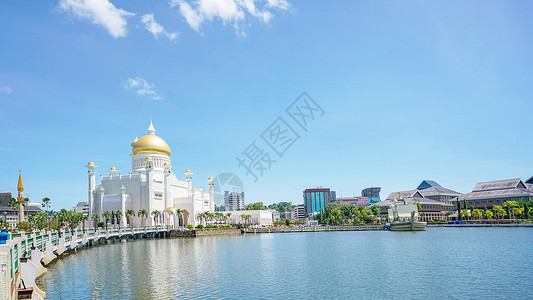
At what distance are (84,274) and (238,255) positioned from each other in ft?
46.0

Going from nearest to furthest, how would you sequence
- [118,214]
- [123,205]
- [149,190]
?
[118,214] < [123,205] < [149,190]

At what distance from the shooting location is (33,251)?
25828 mm

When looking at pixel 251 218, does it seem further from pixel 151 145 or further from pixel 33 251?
pixel 33 251

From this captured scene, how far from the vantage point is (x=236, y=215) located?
368 feet

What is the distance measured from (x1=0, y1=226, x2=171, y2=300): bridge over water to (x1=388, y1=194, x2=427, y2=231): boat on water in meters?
45.6

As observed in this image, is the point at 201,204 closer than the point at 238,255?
No

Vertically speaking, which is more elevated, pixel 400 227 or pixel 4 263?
pixel 4 263

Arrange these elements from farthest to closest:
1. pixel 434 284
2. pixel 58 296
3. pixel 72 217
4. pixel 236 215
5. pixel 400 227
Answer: pixel 236 215
pixel 400 227
pixel 72 217
pixel 434 284
pixel 58 296

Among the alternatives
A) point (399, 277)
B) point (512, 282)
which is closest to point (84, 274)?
point (399, 277)

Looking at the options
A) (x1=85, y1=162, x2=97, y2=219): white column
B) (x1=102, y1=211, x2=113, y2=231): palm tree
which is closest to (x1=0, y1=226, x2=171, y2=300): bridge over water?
(x1=102, y1=211, x2=113, y2=231): palm tree

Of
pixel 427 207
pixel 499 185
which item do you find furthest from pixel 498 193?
pixel 427 207

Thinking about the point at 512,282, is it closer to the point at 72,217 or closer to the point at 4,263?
the point at 4,263

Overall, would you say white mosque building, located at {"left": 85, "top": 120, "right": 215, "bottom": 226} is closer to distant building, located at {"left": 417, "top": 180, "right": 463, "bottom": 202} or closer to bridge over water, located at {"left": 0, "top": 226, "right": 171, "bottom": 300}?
bridge over water, located at {"left": 0, "top": 226, "right": 171, "bottom": 300}

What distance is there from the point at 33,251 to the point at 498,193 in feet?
354
